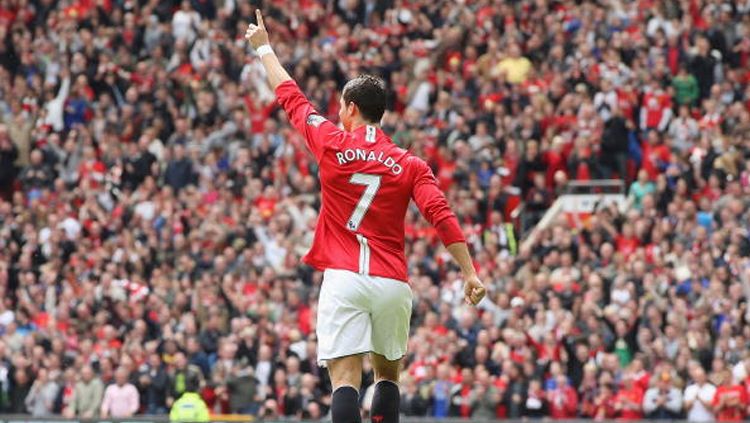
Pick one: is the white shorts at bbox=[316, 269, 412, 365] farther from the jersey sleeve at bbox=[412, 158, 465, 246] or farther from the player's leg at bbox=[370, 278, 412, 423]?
the jersey sleeve at bbox=[412, 158, 465, 246]

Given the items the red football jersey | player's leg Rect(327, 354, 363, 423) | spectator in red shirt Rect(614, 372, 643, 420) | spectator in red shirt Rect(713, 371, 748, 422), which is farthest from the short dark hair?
spectator in red shirt Rect(614, 372, 643, 420)

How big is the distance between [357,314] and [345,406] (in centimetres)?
49

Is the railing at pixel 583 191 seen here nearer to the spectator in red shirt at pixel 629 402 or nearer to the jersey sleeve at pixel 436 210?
the spectator in red shirt at pixel 629 402

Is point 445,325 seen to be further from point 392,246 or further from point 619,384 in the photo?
point 392,246

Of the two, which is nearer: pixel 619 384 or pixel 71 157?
pixel 619 384

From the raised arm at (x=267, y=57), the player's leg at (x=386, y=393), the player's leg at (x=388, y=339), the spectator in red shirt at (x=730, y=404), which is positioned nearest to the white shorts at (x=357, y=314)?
the player's leg at (x=388, y=339)

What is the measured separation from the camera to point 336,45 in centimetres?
A: 2728

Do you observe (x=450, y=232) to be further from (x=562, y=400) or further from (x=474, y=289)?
(x=562, y=400)

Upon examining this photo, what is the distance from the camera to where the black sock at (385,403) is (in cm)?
979

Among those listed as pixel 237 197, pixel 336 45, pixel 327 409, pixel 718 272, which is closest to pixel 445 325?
pixel 327 409

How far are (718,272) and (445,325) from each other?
3.21 meters

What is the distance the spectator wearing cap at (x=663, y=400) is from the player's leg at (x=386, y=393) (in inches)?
393

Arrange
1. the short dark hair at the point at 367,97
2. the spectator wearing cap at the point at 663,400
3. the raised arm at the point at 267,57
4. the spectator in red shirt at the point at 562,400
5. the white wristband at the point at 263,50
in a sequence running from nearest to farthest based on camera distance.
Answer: the short dark hair at the point at 367,97 → the raised arm at the point at 267,57 → the white wristband at the point at 263,50 → the spectator wearing cap at the point at 663,400 → the spectator in red shirt at the point at 562,400

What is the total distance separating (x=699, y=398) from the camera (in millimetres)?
19094
